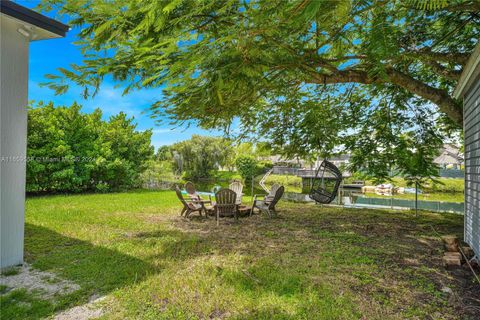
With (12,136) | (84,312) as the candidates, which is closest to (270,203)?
(84,312)

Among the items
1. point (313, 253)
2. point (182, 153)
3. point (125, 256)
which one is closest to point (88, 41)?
point (125, 256)

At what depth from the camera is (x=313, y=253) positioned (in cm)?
487

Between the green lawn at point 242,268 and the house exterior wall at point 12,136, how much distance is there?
20.8 inches

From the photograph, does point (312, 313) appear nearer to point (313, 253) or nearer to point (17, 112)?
point (313, 253)

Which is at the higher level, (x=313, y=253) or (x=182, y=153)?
(x=182, y=153)

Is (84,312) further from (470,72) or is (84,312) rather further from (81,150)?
(81,150)

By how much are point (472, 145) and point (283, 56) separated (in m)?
3.74

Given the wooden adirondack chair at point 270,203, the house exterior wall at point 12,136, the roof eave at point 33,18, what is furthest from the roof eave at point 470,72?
the house exterior wall at point 12,136

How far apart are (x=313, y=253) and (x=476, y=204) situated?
108 inches

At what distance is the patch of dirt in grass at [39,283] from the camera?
3.37 meters

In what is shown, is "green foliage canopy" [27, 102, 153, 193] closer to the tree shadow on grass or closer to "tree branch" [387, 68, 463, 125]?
the tree shadow on grass

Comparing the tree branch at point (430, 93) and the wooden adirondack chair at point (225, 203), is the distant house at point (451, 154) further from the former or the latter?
the wooden adirondack chair at point (225, 203)

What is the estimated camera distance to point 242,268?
4098 mm

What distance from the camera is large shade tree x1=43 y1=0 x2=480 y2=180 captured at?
2.69 meters
